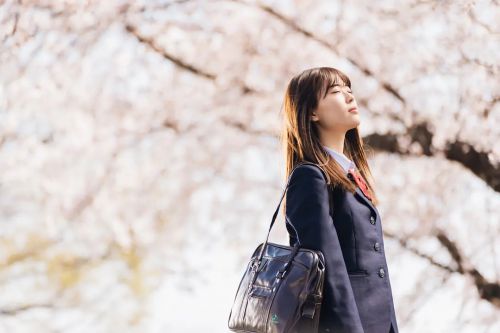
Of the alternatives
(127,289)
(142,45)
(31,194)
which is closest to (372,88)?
(142,45)

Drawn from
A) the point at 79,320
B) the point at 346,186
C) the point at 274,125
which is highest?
the point at 346,186

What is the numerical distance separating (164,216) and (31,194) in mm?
476

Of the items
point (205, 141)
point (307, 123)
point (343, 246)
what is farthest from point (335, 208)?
point (205, 141)

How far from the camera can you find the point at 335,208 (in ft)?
4.24

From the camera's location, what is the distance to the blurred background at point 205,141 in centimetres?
250

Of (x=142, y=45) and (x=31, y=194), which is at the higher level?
(x=142, y=45)

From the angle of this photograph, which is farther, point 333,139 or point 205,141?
point 205,141

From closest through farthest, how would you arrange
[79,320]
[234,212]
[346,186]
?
[346,186], [79,320], [234,212]

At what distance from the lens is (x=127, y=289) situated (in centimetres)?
242

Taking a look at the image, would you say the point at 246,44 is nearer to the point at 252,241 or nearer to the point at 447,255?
the point at 252,241

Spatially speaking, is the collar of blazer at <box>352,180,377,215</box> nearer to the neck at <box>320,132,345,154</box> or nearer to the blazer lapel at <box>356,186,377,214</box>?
the blazer lapel at <box>356,186,377,214</box>

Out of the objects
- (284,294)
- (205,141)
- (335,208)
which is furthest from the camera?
(205,141)

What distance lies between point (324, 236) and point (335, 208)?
4.0 inches

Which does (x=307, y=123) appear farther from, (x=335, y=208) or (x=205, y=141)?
(x=205, y=141)
